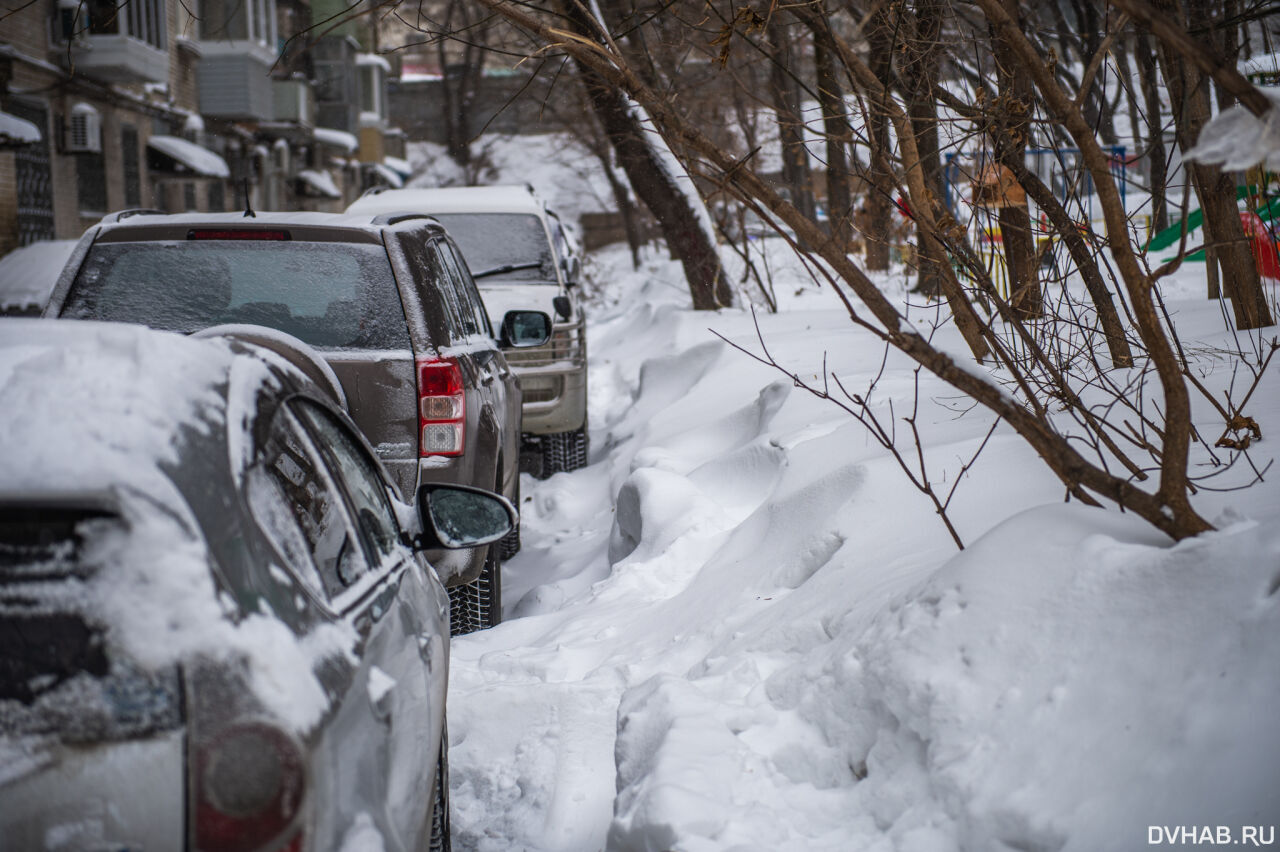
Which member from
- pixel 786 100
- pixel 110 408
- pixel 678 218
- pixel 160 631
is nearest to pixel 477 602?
pixel 110 408

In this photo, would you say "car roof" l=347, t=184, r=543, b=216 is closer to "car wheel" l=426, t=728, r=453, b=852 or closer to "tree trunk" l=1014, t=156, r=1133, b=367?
"tree trunk" l=1014, t=156, r=1133, b=367

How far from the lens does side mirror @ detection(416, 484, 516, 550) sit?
2709 mm

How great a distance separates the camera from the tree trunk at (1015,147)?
4129mm

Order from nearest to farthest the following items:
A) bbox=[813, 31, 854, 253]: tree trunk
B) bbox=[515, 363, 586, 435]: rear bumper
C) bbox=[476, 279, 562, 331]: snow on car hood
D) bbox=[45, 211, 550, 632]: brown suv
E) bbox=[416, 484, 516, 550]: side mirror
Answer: bbox=[416, 484, 516, 550]: side mirror
bbox=[813, 31, 854, 253]: tree trunk
bbox=[45, 211, 550, 632]: brown suv
bbox=[515, 363, 586, 435]: rear bumper
bbox=[476, 279, 562, 331]: snow on car hood

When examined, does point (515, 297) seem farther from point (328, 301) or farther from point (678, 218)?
point (678, 218)

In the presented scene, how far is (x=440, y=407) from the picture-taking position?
14.6 ft

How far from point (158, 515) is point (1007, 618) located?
1981 mm

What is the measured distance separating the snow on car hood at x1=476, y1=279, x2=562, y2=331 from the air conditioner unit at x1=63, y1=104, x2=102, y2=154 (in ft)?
48.2

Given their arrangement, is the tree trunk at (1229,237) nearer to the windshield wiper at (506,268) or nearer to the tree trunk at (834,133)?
the tree trunk at (834,133)

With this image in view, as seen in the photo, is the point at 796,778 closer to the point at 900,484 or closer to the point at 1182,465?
the point at 1182,465

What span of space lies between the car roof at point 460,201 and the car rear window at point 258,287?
4380 millimetres

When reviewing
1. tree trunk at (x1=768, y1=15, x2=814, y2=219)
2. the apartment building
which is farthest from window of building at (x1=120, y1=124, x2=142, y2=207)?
tree trunk at (x1=768, y1=15, x2=814, y2=219)

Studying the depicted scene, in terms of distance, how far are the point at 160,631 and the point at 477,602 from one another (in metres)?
3.77

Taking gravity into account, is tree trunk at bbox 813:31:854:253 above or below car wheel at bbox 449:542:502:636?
above
